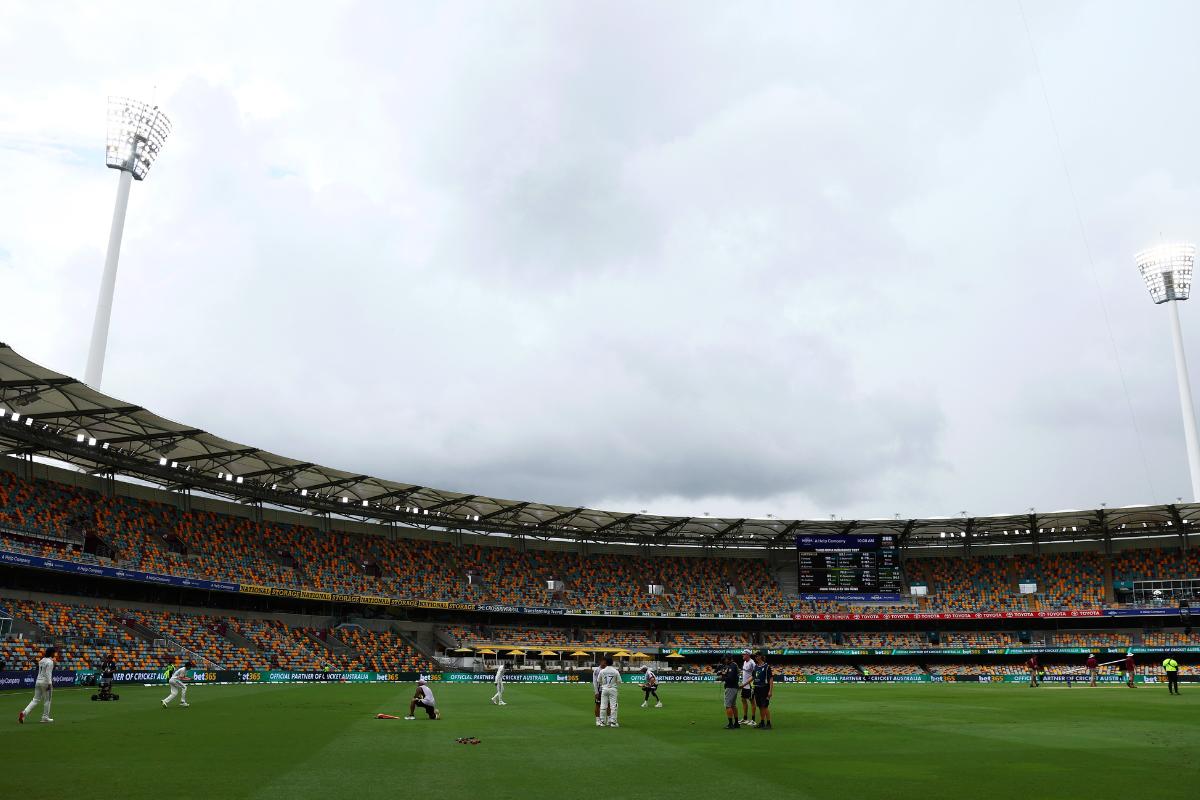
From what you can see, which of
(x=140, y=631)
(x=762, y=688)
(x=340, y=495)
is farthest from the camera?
(x=340, y=495)

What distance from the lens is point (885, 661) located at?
78688 millimetres

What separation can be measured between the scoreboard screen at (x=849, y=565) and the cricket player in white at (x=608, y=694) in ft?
189

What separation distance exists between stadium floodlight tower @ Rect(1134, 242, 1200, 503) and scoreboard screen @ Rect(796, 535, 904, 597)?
3695cm

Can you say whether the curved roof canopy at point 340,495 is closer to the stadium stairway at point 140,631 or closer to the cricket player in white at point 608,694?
the stadium stairway at point 140,631

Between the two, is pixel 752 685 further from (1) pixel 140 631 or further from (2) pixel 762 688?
(1) pixel 140 631

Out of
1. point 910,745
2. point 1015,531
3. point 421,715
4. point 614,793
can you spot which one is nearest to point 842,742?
point 910,745

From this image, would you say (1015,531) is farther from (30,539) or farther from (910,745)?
(30,539)

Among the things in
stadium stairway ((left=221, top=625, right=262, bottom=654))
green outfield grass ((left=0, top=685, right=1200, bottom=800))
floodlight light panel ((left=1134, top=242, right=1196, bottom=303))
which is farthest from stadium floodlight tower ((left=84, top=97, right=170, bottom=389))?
floodlight light panel ((left=1134, top=242, right=1196, bottom=303))

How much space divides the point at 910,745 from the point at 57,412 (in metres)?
49.2

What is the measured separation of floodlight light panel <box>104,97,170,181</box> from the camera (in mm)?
75000

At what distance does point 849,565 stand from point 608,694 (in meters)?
60.0

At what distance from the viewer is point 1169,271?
88.3 metres

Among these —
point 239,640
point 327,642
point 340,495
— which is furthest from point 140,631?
point 340,495

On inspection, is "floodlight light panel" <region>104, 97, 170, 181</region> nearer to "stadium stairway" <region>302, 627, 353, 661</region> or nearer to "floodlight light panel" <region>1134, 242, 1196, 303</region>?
"stadium stairway" <region>302, 627, 353, 661</region>
